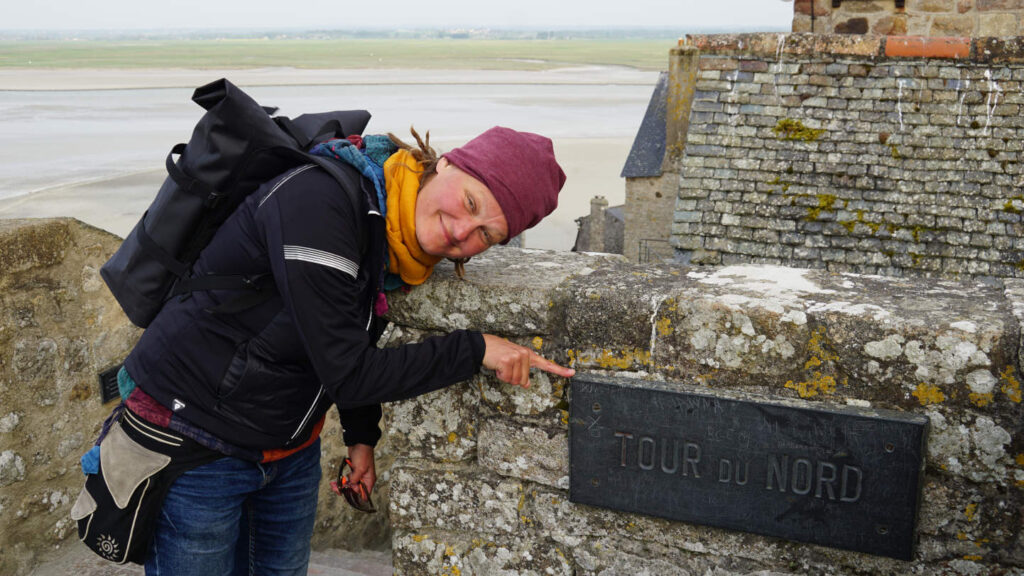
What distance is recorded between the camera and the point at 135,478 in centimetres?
193

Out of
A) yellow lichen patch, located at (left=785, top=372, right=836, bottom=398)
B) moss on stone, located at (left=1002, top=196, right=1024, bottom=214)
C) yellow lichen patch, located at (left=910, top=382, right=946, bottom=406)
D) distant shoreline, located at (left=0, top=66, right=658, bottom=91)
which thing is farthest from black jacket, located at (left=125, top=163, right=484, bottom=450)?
distant shoreline, located at (left=0, top=66, right=658, bottom=91)

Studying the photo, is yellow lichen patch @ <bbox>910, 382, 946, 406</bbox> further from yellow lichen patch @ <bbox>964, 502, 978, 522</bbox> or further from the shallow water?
the shallow water

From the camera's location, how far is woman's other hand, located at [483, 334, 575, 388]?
201 cm

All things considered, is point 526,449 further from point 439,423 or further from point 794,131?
point 794,131

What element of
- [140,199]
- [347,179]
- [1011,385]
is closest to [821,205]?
[1011,385]

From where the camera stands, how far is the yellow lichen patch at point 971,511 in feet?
5.94

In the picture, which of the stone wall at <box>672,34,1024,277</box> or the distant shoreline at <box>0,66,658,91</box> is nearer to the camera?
the stone wall at <box>672,34,1024,277</box>

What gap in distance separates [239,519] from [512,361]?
0.78m

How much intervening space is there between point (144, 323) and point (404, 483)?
2.68 ft

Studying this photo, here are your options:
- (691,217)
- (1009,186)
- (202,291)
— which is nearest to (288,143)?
(202,291)

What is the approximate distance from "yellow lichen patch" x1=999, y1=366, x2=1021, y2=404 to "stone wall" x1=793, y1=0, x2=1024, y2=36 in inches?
410

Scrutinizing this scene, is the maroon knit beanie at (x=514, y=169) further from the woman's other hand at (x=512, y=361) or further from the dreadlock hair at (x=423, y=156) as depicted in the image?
the woman's other hand at (x=512, y=361)

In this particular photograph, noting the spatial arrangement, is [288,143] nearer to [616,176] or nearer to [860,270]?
[860,270]

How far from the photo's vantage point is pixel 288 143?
1.93 metres
